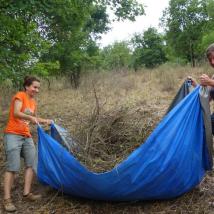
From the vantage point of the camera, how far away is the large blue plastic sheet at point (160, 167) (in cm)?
307

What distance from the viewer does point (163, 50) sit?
3047 cm

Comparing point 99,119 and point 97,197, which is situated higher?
point 99,119

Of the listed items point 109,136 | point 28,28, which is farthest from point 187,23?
point 109,136

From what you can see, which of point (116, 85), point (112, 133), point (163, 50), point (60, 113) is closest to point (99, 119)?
point (112, 133)

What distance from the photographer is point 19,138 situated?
3797 mm

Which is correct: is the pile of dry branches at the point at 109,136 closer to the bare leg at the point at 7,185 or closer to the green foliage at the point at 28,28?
the bare leg at the point at 7,185

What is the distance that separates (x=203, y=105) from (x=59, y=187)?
164 cm

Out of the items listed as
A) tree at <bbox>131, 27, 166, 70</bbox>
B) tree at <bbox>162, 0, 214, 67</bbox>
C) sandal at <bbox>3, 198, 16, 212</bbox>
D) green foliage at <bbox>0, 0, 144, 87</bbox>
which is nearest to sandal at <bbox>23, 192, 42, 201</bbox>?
sandal at <bbox>3, 198, 16, 212</bbox>

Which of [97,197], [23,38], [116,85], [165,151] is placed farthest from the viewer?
[116,85]

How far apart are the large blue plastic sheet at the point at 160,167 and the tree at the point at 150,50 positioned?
88.3ft

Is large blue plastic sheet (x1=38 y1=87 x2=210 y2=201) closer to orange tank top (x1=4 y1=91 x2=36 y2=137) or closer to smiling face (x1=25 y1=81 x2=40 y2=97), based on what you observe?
orange tank top (x1=4 y1=91 x2=36 y2=137)

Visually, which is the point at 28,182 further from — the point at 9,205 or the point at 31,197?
the point at 9,205

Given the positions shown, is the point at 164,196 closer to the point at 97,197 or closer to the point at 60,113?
the point at 97,197

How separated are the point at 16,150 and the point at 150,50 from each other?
27846mm
